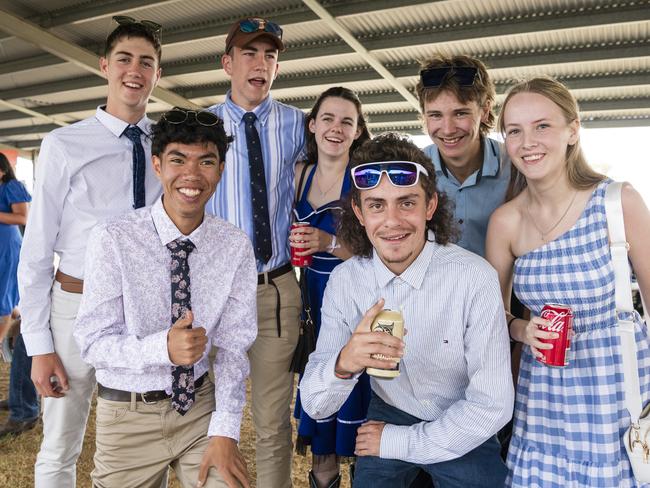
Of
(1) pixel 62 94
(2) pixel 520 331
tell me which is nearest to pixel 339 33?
(2) pixel 520 331

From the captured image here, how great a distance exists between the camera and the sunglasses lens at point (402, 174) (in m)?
2.29

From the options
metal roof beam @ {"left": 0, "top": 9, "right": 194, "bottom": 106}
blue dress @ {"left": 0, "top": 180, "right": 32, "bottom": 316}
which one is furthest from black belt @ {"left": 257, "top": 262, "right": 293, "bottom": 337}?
metal roof beam @ {"left": 0, "top": 9, "right": 194, "bottom": 106}

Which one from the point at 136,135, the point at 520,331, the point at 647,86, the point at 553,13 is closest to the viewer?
the point at 520,331

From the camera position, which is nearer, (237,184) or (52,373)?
(52,373)

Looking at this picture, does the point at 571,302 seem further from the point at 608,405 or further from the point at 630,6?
the point at 630,6

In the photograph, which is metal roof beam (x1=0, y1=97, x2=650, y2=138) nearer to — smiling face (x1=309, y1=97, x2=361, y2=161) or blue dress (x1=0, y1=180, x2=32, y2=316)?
blue dress (x1=0, y1=180, x2=32, y2=316)

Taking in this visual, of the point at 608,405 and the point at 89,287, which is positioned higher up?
the point at 89,287

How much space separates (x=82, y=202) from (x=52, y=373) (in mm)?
852

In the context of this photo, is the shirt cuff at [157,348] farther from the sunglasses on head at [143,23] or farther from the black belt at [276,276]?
the sunglasses on head at [143,23]

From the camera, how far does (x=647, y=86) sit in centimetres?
953

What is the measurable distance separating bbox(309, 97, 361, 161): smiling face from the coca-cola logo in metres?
1.54

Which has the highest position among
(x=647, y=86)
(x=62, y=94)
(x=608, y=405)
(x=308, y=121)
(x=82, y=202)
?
(x=62, y=94)

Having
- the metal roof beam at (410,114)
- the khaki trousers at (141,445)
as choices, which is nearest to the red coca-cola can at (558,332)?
the khaki trousers at (141,445)

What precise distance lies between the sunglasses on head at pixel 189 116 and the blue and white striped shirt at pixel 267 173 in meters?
0.83
